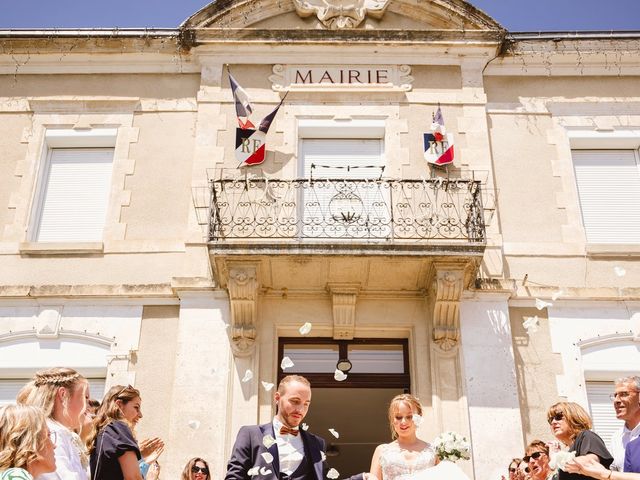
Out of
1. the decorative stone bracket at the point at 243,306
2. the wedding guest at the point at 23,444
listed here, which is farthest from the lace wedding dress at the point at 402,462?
the decorative stone bracket at the point at 243,306

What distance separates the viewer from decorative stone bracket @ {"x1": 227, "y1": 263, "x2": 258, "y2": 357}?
9.30m

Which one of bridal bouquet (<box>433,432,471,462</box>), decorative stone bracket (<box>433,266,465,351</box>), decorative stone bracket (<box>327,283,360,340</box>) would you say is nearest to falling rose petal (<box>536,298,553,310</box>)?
decorative stone bracket (<box>433,266,465,351</box>)

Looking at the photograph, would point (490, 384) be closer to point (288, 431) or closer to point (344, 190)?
point (344, 190)

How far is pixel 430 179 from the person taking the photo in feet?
33.0

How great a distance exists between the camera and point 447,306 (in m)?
9.41

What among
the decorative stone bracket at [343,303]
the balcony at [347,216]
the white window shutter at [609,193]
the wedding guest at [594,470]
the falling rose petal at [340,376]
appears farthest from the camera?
the white window shutter at [609,193]

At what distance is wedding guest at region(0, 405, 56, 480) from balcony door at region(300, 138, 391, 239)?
18.3ft

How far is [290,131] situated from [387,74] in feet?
5.70

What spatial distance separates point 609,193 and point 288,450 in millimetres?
7437

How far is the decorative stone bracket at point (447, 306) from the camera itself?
9.30 m

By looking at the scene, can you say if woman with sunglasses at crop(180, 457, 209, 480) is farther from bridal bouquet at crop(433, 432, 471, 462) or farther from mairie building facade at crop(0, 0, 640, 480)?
bridal bouquet at crop(433, 432, 471, 462)

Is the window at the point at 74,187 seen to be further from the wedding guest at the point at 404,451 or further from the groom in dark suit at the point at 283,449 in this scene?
the groom in dark suit at the point at 283,449

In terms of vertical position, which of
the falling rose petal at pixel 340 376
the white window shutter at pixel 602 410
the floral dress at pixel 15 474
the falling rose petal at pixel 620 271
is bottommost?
the floral dress at pixel 15 474

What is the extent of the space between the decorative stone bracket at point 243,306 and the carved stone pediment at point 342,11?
447cm
